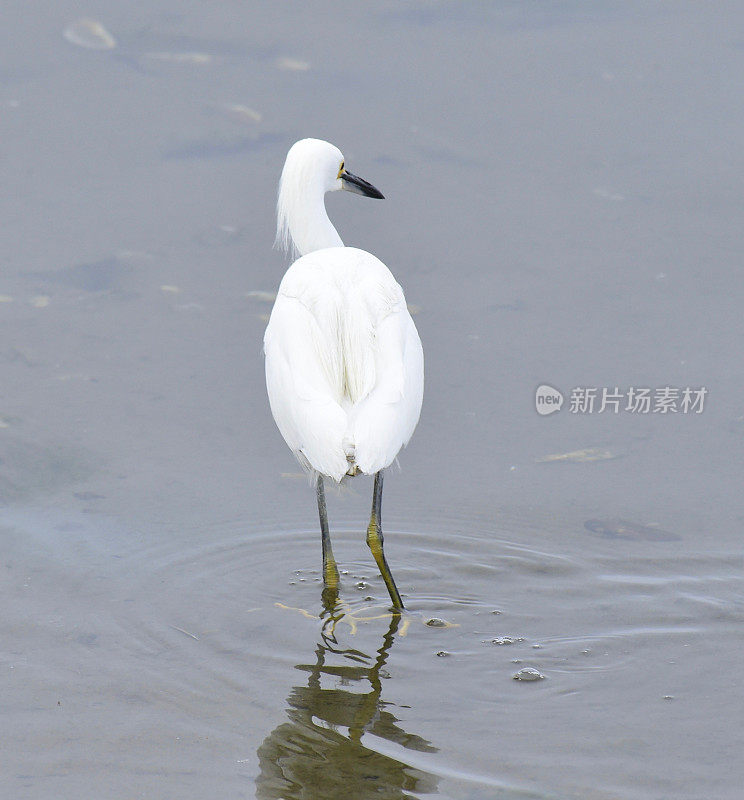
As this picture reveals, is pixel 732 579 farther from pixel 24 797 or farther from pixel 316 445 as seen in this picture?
pixel 24 797

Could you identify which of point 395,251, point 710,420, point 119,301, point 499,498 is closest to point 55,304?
point 119,301

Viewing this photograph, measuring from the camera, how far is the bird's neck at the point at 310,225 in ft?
18.9

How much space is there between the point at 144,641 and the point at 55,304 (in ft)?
11.1

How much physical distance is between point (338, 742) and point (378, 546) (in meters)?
1.15

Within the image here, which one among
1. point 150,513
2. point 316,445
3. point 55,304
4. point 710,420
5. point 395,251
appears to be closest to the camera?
point 316,445

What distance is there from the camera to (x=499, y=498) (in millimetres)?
5723

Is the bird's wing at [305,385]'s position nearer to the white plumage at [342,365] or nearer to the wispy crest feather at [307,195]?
the white plumage at [342,365]

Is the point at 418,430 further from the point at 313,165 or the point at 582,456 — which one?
the point at 313,165

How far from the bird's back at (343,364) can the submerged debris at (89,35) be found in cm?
522

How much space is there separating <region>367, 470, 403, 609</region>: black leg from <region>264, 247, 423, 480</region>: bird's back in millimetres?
282

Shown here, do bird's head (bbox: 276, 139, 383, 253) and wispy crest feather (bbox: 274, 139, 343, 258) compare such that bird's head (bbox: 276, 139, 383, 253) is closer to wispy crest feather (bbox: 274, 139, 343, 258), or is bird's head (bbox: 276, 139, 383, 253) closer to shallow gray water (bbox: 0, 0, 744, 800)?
wispy crest feather (bbox: 274, 139, 343, 258)

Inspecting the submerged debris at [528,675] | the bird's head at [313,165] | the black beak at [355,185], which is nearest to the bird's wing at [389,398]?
the submerged debris at [528,675]

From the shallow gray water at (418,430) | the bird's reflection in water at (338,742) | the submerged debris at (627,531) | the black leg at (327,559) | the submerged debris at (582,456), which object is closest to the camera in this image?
the bird's reflection in water at (338,742)

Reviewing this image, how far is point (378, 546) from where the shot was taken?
4.79 meters
